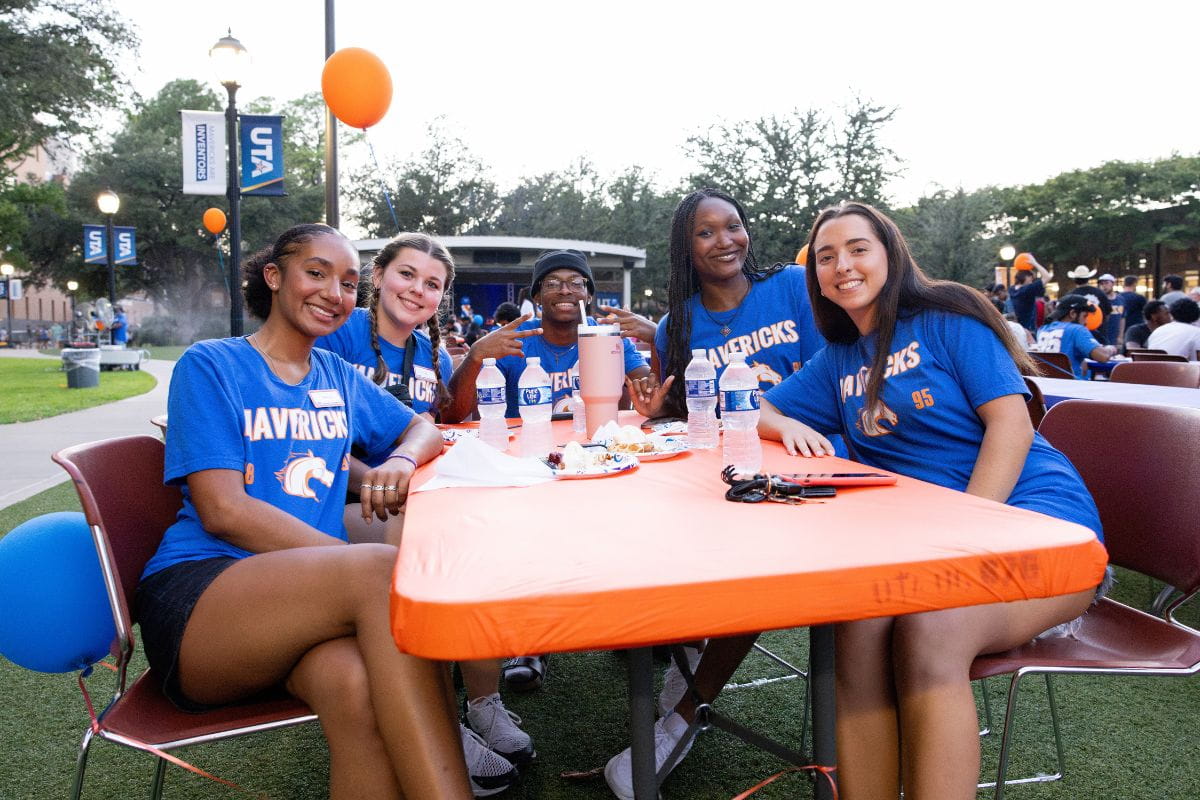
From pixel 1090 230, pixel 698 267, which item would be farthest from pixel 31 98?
pixel 1090 230

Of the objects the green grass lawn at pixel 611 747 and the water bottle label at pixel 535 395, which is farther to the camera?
the water bottle label at pixel 535 395

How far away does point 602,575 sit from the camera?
1045 mm

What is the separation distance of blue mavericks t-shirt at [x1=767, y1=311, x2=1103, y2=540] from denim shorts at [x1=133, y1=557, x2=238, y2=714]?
168 centimetres

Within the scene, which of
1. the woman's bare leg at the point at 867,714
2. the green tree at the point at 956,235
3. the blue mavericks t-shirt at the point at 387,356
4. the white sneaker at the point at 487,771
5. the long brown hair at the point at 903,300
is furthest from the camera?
the green tree at the point at 956,235

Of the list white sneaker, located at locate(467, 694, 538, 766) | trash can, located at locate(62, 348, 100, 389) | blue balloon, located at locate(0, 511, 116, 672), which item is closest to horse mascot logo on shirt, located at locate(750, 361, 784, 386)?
white sneaker, located at locate(467, 694, 538, 766)

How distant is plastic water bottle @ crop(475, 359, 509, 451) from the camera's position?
2765mm

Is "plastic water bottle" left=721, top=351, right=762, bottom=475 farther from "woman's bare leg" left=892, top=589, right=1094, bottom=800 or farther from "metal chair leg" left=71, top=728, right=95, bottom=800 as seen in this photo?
"metal chair leg" left=71, top=728, right=95, bottom=800

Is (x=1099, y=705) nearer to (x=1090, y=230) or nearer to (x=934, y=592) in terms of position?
(x=934, y=592)

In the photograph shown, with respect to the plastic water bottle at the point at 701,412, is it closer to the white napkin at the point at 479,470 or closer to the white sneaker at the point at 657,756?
the white napkin at the point at 479,470

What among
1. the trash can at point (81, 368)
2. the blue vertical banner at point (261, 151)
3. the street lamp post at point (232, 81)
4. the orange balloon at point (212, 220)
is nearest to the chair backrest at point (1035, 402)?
the street lamp post at point (232, 81)

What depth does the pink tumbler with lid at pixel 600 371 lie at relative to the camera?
8.75 ft

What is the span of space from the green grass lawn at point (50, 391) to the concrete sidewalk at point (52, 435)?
0.36 m

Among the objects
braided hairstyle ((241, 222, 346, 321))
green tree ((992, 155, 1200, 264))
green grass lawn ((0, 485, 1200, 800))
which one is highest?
green tree ((992, 155, 1200, 264))

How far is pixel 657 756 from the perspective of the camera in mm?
2250
